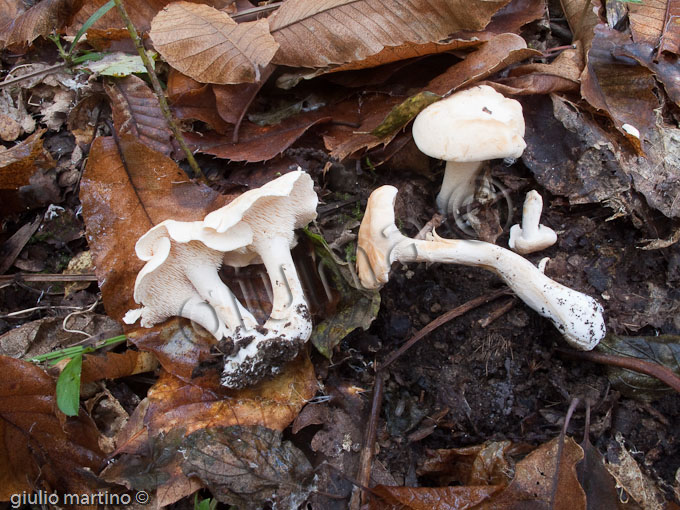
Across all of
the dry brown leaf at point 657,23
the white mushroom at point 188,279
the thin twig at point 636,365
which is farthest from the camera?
the dry brown leaf at point 657,23

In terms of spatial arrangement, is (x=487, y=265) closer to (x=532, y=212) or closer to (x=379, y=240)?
(x=532, y=212)

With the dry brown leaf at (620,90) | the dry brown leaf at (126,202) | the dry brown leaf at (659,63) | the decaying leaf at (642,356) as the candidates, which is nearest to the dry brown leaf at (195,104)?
the dry brown leaf at (126,202)

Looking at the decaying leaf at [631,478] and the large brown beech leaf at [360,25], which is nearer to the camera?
the decaying leaf at [631,478]

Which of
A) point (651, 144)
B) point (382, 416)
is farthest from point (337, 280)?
point (651, 144)

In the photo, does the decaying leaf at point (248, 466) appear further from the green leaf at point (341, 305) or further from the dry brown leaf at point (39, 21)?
the dry brown leaf at point (39, 21)

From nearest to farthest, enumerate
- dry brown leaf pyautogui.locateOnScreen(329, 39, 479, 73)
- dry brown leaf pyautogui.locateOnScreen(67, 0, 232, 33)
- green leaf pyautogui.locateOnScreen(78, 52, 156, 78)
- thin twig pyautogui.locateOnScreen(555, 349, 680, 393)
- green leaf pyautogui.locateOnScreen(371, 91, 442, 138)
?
thin twig pyautogui.locateOnScreen(555, 349, 680, 393) < green leaf pyautogui.locateOnScreen(371, 91, 442, 138) < dry brown leaf pyautogui.locateOnScreen(329, 39, 479, 73) < green leaf pyautogui.locateOnScreen(78, 52, 156, 78) < dry brown leaf pyautogui.locateOnScreen(67, 0, 232, 33)

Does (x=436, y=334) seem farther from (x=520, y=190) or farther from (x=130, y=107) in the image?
(x=130, y=107)

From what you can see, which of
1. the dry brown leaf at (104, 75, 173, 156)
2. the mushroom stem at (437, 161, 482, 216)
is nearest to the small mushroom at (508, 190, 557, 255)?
the mushroom stem at (437, 161, 482, 216)

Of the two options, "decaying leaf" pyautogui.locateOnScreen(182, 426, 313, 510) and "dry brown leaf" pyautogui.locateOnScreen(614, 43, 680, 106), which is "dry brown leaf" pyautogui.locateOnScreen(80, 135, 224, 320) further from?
"dry brown leaf" pyautogui.locateOnScreen(614, 43, 680, 106)
